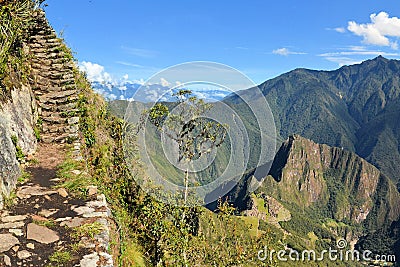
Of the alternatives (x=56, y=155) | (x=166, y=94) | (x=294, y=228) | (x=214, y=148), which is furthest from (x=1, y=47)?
(x=294, y=228)

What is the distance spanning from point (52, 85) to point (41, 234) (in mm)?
5919

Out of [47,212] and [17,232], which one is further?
[47,212]

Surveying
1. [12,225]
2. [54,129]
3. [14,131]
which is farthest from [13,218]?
[54,129]

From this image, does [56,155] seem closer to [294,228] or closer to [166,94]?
[166,94]

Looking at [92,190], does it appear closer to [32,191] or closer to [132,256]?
[32,191]

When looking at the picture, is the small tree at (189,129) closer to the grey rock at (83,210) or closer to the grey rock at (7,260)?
the grey rock at (83,210)

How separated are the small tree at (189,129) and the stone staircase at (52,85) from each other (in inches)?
73.3

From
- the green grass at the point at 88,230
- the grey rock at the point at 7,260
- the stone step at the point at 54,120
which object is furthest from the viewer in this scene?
the stone step at the point at 54,120

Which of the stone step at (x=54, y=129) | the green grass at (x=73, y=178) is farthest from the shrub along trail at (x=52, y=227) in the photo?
the stone step at (x=54, y=129)

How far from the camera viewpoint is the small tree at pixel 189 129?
8000 millimetres

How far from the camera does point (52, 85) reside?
9.27 m

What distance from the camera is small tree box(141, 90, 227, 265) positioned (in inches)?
315

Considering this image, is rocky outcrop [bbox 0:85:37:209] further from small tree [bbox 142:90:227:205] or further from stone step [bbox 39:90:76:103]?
small tree [bbox 142:90:227:205]

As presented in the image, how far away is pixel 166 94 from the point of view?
7.27 m
